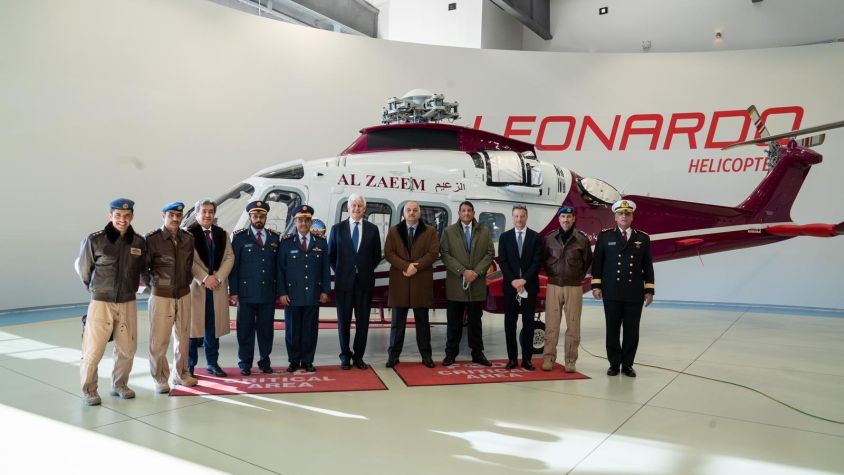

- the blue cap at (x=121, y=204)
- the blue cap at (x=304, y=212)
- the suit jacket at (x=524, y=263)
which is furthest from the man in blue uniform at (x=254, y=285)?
the suit jacket at (x=524, y=263)

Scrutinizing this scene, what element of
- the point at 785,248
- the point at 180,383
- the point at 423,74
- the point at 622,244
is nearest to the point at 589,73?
the point at 423,74

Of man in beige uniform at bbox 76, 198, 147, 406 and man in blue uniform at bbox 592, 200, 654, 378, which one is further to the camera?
man in blue uniform at bbox 592, 200, 654, 378

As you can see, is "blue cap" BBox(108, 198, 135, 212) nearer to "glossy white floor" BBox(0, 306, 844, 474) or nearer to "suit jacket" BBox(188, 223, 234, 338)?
"suit jacket" BBox(188, 223, 234, 338)

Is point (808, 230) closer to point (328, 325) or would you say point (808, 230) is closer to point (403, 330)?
point (403, 330)

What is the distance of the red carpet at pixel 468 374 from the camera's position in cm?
501

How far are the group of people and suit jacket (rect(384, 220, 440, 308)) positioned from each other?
0.01 metres

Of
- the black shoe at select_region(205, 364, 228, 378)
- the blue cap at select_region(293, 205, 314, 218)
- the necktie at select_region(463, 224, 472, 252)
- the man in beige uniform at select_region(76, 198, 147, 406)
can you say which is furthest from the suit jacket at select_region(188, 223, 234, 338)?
the necktie at select_region(463, 224, 472, 252)

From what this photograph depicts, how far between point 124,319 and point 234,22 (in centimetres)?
813

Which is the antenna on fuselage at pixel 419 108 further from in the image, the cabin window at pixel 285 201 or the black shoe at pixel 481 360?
the black shoe at pixel 481 360

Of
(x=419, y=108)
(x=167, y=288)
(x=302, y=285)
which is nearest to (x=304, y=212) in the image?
(x=302, y=285)

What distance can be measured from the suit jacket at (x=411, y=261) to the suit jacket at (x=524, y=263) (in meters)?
0.75

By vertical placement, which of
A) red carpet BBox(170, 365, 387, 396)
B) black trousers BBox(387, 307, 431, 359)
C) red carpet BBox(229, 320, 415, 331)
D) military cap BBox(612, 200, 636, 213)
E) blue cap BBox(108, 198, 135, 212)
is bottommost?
red carpet BBox(229, 320, 415, 331)

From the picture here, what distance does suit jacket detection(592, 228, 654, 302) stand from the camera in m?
5.28

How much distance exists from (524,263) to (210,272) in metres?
3.13
